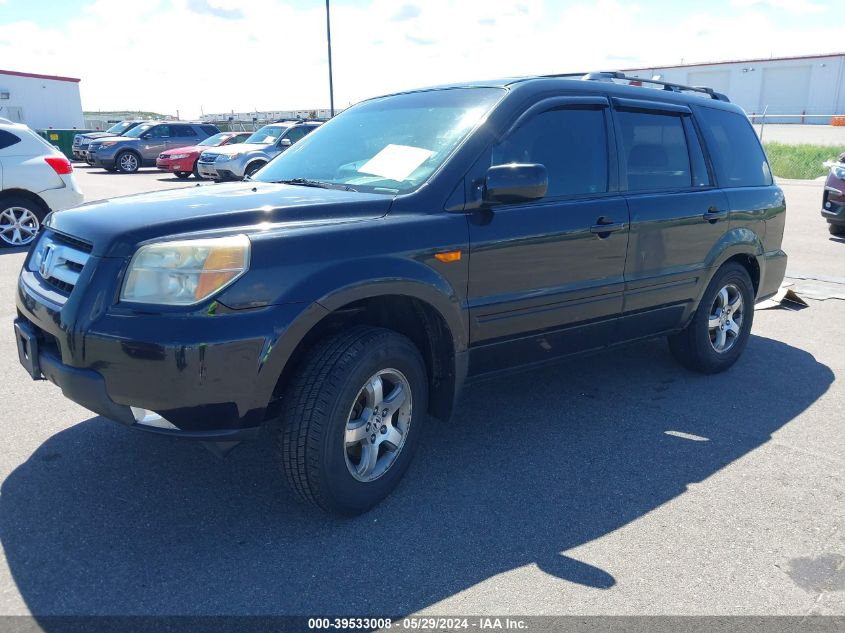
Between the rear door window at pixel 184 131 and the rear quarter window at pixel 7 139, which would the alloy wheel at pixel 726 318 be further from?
the rear door window at pixel 184 131

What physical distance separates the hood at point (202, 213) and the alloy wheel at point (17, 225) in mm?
6829

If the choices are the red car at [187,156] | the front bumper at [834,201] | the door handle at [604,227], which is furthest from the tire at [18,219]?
the red car at [187,156]

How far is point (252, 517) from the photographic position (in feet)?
10.5

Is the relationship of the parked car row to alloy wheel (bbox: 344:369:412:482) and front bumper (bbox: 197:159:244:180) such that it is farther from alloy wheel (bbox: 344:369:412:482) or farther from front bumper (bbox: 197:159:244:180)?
alloy wheel (bbox: 344:369:412:482)

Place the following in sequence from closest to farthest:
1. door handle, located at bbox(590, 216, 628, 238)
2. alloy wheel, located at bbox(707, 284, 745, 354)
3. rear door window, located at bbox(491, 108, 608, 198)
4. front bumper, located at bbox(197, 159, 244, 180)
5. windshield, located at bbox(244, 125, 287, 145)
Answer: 1. rear door window, located at bbox(491, 108, 608, 198)
2. door handle, located at bbox(590, 216, 628, 238)
3. alloy wheel, located at bbox(707, 284, 745, 354)
4. front bumper, located at bbox(197, 159, 244, 180)
5. windshield, located at bbox(244, 125, 287, 145)

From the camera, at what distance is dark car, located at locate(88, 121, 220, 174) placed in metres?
24.4

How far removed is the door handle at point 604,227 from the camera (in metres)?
4.01

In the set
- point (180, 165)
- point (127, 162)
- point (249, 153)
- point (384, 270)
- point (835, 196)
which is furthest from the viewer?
point (127, 162)

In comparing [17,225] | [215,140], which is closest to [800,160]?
[215,140]

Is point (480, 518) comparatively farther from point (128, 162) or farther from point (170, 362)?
point (128, 162)

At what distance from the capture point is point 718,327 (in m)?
5.18

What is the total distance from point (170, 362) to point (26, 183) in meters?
7.90

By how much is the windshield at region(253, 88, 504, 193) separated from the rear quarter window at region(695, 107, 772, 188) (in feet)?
6.33

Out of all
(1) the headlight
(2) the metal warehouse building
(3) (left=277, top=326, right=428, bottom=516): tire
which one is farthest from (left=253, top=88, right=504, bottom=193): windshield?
(2) the metal warehouse building
